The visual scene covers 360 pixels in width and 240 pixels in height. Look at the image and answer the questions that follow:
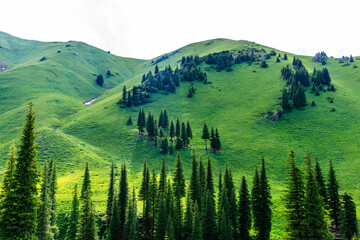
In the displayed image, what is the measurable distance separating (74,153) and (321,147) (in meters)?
97.1

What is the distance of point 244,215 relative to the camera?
38.6 m

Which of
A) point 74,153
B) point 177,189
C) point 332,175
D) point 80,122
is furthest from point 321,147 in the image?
point 80,122

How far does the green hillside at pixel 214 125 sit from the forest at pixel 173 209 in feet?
32.3

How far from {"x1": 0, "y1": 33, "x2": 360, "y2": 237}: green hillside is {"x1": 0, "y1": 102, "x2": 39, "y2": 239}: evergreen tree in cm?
3335

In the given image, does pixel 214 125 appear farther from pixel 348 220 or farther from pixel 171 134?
pixel 348 220

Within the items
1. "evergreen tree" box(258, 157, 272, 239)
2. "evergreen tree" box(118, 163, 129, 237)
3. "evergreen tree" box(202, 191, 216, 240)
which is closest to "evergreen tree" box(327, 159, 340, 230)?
"evergreen tree" box(258, 157, 272, 239)

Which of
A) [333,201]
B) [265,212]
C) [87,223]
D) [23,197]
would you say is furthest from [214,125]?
[23,197]

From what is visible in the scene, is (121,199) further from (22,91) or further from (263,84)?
(22,91)

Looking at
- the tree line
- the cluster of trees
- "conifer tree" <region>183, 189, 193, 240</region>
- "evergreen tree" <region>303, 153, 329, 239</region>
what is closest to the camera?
"evergreen tree" <region>303, 153, 329, 239</region>

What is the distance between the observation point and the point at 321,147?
250 feet

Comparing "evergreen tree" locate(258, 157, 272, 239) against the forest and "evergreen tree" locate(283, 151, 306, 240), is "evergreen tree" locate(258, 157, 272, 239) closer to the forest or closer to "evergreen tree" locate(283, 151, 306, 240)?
the forest

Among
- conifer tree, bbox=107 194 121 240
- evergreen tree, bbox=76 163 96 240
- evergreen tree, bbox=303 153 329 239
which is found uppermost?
evergreen tree, bbox=303 153 329 239

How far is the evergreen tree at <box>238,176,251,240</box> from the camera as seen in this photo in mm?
38344

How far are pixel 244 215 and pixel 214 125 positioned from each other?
220 feet
